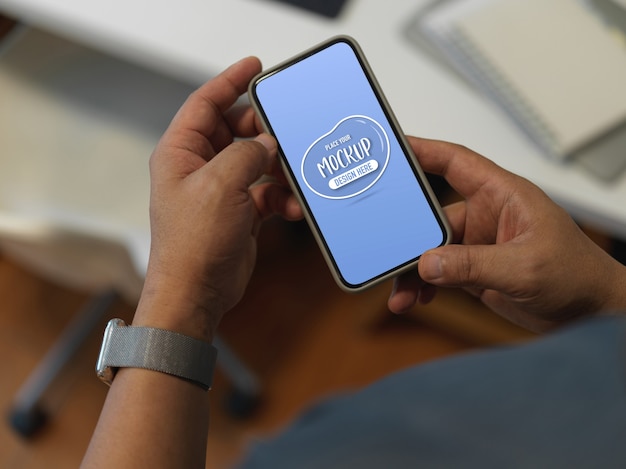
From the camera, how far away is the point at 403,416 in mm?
238

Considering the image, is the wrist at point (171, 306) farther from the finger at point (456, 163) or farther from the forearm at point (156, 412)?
the finger at point (456, 163)

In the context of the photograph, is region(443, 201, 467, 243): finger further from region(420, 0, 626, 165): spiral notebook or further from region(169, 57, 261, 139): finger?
region(169, 57, 261, 139): finger

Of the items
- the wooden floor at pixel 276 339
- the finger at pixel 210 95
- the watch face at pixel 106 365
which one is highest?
the finger at pixel 210 95

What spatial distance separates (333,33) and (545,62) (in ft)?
0.83

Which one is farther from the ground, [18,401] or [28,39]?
[28,39]

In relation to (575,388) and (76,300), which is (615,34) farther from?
(76,300)

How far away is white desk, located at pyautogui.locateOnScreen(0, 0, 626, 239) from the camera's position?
67 cm

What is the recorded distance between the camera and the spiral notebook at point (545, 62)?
0.67m

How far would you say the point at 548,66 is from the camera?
0.69 metres

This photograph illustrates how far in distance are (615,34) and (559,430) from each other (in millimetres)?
647

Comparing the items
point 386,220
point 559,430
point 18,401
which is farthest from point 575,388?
point 18,401

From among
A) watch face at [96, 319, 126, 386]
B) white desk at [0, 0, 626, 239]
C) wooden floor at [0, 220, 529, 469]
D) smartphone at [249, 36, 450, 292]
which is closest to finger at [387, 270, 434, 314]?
smartphone at [249, 36, 450, 292]

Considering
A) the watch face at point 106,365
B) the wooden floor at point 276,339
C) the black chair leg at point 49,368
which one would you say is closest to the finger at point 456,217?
the watch face at point 106,365

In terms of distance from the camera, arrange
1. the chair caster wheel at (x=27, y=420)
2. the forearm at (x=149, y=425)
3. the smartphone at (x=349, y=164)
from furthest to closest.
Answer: the chair caster wheel at (x=27, y=420), the smartphone at (x=349, y=164), the forearm at (x=149, y=425)
